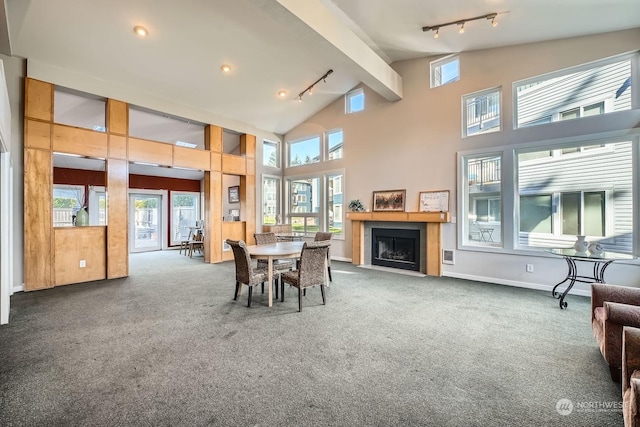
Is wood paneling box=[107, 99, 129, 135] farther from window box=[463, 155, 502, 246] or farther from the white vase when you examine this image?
the white vase

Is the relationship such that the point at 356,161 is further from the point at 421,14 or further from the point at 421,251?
the point at 421,14

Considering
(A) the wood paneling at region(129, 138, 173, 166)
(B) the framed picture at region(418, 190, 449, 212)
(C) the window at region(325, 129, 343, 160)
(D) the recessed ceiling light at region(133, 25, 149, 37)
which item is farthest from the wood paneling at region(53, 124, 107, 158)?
(B) the framed picture at region(418, 190, 449, 212)

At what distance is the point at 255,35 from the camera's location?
4.46 metres

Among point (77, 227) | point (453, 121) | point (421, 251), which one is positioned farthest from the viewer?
point (421, 251)

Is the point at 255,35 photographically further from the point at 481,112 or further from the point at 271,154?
the point at 481,112

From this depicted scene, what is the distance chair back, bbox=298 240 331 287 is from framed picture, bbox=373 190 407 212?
2.88 metres

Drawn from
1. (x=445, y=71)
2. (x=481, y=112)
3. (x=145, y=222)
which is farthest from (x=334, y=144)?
(x=145, y=222)

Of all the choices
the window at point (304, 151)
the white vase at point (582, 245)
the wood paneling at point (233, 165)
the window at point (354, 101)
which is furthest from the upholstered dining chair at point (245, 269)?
the window at point (354, 101)

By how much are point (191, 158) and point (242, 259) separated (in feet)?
12.8

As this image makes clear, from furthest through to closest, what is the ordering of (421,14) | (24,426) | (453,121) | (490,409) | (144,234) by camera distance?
(144,234)
(453,121)
(421,14)
(490,409)
(24,426)

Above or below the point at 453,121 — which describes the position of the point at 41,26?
above

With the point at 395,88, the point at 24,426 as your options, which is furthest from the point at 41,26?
the point at 395,88

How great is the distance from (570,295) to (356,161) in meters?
4.64

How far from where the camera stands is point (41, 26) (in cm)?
380
